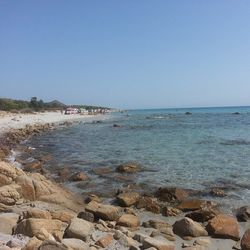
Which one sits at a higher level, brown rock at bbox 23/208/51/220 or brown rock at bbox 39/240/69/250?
brown rock at bbox 39/240/69/250

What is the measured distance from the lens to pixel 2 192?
10.4m

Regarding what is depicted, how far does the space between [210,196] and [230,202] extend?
94 cm

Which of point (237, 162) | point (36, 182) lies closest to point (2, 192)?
point (36, 182)

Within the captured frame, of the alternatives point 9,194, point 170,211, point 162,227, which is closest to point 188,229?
point 162,227

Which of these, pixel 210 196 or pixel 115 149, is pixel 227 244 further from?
pixel 115 149

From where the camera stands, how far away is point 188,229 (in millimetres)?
9484

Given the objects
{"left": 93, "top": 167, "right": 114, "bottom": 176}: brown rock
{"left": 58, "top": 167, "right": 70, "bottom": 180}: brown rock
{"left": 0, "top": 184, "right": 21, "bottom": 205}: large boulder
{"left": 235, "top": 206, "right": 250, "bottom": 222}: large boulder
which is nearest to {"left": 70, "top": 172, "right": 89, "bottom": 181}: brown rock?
{"left": 58, "top": 167, "right": 70, "bottom": 180}: brown rock

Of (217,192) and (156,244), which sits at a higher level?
(156,244)

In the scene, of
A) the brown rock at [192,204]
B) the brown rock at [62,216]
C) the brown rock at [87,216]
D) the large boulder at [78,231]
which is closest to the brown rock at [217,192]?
the brown rock at [192,204]

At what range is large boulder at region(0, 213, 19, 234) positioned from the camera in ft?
26.7

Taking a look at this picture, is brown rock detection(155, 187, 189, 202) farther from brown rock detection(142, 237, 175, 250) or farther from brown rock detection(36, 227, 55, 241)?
brown rock detection(36, 227, 55, 241)

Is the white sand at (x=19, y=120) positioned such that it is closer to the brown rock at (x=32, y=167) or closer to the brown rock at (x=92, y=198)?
the brown rock at (x=32, y=167)

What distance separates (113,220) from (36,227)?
3009 millimetres

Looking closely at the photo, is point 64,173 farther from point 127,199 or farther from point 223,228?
point 223,228
